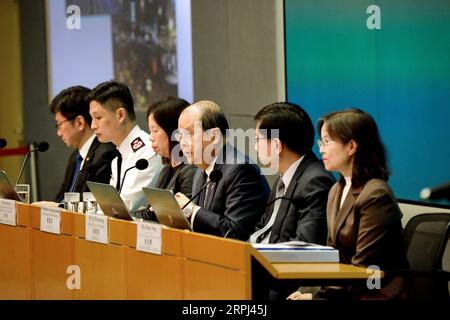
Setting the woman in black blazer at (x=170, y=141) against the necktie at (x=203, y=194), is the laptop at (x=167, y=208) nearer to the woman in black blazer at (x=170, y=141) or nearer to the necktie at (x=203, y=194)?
the necktie at (x=203, y=194)

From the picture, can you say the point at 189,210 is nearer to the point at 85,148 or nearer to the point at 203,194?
the point at 203,194

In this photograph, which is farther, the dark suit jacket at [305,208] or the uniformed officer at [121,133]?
the uniformed officer at [121,133]

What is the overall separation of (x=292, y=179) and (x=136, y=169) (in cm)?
133

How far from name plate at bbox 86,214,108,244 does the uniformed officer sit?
86 cm

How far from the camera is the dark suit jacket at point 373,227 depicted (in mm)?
3715

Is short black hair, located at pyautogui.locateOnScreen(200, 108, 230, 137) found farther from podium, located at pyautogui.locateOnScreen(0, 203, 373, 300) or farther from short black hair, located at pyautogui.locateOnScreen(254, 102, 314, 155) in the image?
podium, located at pyautogui.locateOnScreen(0, 203, 373, 300)

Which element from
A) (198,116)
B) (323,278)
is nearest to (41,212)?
(198,116)

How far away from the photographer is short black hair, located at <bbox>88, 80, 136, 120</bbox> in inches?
219

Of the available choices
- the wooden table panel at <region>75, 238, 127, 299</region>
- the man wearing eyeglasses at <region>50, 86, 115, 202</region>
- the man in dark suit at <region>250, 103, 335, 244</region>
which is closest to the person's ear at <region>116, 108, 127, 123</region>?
the man wearing eyeglasses at <region>50, 86, 115, 202</region>

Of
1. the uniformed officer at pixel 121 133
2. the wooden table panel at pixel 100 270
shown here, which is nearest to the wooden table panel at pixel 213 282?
the wooden table panel at pixel 100 270

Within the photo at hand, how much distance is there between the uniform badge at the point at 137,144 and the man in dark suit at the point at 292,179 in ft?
4.10

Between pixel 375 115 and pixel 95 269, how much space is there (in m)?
1.87

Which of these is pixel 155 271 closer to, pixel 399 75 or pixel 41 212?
pixel 41 212

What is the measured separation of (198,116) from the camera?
15.1 ft
